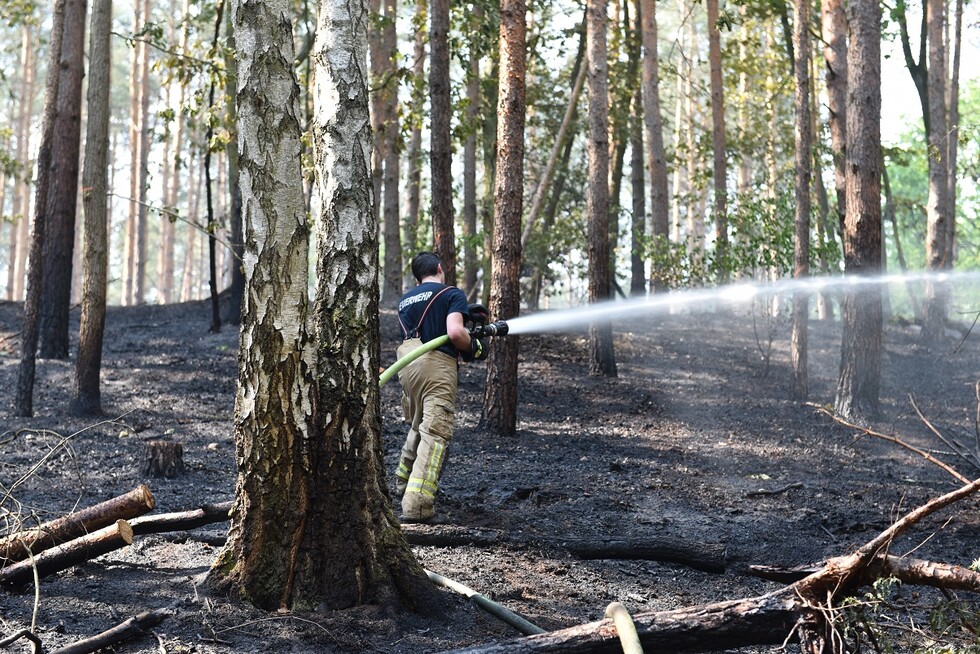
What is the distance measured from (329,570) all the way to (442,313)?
2.53m

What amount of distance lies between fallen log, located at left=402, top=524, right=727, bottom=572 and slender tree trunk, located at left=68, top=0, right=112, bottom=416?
5.74m

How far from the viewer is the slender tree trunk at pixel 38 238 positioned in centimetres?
1056

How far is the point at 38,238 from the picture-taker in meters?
11.0

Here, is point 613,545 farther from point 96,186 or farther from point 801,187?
point 801,187

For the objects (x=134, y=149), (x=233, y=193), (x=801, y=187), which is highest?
(x=134, y=149)

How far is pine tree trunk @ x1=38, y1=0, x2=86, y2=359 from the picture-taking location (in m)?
11.4

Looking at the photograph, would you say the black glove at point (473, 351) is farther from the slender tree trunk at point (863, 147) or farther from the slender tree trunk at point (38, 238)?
the slender tree trunk at point (863, 147)

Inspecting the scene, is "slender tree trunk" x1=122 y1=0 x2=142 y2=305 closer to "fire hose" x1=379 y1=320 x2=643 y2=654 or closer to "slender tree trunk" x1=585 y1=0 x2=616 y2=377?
"slender tree trunk" x1=585 y1=0 x2=616 y2=377

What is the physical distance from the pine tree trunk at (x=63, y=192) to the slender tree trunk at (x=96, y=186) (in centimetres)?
122

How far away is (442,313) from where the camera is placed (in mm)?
6855

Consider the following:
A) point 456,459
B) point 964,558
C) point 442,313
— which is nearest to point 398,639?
point 442,313

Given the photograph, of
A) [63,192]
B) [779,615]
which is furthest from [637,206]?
[779,615]

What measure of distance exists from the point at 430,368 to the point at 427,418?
358 millimetres

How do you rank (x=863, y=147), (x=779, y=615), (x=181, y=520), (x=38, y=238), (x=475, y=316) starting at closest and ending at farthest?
(x=779, y=615), (x=181, y=520), (x=475, y=316), (x=38, y=238), (x=863, y=147)
